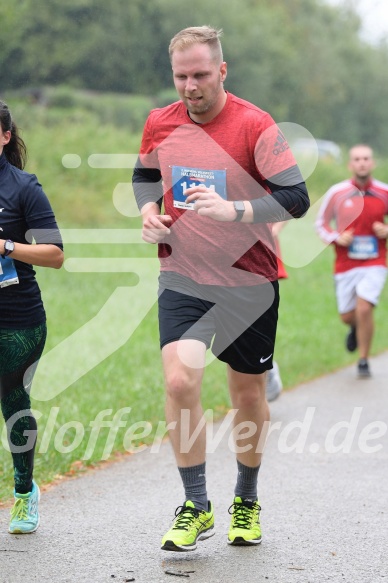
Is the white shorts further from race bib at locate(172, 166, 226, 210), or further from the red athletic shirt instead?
race bib at locate(172, 166, 226, 210)

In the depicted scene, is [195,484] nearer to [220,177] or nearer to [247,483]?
[247,483]

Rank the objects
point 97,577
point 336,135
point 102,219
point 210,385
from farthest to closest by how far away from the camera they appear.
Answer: point 336,135
point 102,219
point 210,385
point 97,577

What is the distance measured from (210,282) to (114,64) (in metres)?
54.4

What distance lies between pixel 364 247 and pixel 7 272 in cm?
686

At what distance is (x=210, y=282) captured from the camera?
4.84 meters

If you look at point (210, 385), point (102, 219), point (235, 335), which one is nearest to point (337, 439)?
point (210, 385)

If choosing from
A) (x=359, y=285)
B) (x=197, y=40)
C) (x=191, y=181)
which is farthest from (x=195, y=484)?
(x=359, y=285)

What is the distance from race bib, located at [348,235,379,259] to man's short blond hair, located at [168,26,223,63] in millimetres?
6639

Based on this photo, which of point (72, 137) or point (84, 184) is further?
point (72, 137)

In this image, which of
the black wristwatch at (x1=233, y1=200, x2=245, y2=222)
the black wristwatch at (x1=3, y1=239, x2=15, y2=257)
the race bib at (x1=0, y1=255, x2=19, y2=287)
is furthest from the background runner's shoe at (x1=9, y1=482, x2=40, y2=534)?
the black wristwatch at (x1=233, y1=200, x2=245, y2=222)

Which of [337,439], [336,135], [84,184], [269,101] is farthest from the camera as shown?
[336,135]

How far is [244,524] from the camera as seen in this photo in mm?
4965

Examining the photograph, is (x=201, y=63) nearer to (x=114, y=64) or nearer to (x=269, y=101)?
(x=114, y=64)

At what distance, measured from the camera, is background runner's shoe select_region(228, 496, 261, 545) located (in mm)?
4922
